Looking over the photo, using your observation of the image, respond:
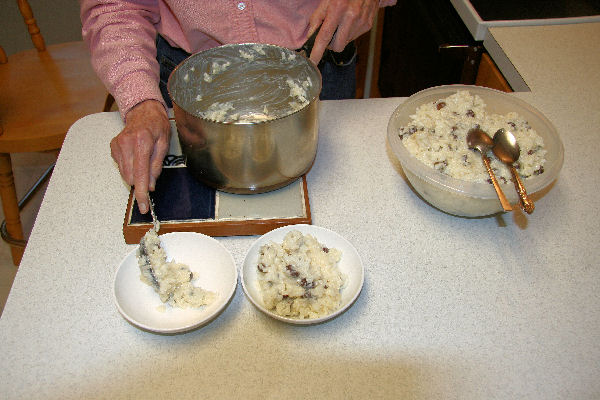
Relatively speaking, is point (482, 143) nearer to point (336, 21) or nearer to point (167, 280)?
point (336, 21)

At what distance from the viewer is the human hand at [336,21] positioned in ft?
3.46

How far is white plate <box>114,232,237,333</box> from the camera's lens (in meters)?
0.75

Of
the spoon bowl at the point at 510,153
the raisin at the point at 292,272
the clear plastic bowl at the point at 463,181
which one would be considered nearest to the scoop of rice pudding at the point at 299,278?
the raisin at the point at 292,272

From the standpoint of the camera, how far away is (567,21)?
1.49 m

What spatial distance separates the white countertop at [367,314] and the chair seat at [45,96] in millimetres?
673

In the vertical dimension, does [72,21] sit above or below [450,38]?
below

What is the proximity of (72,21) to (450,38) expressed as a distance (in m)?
2.19

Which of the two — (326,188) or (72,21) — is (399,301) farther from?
(72,21)

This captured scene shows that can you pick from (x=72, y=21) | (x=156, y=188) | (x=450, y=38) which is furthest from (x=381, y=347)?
(x=72, y=21)

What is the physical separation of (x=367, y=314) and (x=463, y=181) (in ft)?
0.97

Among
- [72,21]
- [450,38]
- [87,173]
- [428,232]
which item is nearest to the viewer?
[428,232]

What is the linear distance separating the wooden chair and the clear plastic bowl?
122 cm

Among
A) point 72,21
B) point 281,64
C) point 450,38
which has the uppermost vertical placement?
point 281,64

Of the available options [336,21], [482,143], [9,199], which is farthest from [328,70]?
[9,199]
